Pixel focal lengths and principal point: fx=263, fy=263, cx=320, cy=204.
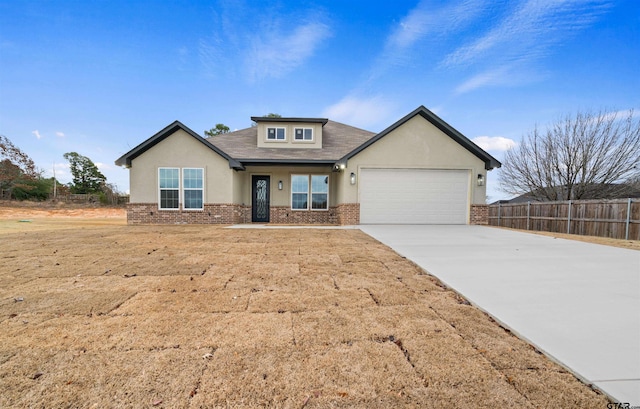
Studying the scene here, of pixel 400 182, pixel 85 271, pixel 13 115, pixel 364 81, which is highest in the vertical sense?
pixel 364 81

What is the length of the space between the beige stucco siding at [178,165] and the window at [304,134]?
405cm

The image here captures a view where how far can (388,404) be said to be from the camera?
4.62ft

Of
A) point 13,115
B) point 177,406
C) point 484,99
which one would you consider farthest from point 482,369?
point 13,115

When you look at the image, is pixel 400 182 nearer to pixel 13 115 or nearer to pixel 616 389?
pixel 616 389

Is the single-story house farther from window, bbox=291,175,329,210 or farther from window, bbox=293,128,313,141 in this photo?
window, bbox=293,128,313,141

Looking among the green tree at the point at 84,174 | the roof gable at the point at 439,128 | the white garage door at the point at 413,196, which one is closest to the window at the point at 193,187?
the roof gable at the point at 439,128

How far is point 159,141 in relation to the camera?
38.0 feet

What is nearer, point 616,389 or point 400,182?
point 616,389

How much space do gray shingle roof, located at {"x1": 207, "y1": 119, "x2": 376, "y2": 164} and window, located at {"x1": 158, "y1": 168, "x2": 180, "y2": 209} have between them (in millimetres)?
2566

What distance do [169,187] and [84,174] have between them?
94.0ft

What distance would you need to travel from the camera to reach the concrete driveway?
184cm

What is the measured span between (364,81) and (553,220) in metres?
12.1

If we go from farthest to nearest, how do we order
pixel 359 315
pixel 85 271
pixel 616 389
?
pixel 85 271, pixel 359 315, pixel 616 389

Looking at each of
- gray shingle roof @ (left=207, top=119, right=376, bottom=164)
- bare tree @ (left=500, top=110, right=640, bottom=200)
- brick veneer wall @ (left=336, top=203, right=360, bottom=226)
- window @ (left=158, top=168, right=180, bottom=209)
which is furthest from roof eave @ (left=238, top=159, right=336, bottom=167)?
bare tree @ (left=500, top=110, right=640, bottom=200)
